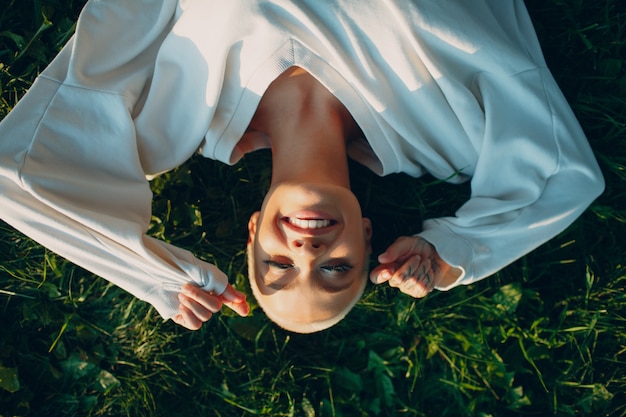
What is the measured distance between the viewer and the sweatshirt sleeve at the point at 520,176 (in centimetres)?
241

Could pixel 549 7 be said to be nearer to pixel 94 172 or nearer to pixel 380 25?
pixel 380 25

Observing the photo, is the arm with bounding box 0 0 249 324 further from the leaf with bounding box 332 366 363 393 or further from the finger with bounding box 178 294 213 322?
the leaf with bounding box 332 366 363 393

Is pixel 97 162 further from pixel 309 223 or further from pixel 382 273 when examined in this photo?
pixel 382 273

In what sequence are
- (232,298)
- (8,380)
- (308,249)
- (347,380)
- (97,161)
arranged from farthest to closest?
(347,380)
(8,380)
(232,298)
(97,161)
(308,249)

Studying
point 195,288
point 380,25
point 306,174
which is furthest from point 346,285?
point 380,25

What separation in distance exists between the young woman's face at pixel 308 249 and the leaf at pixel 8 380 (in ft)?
4.74

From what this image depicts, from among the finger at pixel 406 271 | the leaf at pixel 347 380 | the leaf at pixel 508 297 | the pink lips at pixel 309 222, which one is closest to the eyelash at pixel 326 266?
the pink lips at pixel 309 222

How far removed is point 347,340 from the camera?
10.0 ft

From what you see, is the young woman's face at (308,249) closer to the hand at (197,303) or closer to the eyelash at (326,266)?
the eyelash at (326,266)

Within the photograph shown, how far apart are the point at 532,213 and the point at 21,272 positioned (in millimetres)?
2325

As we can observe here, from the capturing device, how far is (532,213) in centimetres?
244

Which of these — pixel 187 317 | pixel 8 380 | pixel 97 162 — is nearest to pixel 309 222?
pixel 187 317

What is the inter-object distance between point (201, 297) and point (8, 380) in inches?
48.7

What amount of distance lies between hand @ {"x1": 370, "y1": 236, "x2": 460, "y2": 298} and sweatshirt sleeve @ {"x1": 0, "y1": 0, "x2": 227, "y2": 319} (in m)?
0.65
